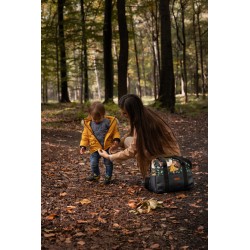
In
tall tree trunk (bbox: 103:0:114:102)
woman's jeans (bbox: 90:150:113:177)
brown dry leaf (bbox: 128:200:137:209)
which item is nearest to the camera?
brown dry leaf (bbox: 128:200:137:209)

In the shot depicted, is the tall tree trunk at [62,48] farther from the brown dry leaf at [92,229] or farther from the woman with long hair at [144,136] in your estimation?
the brown dry leaf at [92,229]

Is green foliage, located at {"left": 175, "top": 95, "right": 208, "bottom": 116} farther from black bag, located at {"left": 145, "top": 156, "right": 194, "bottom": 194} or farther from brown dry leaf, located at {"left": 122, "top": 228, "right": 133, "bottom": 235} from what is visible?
brown dry leaf, located at {"left": 122, "top": 228, "right": 133, "bottom": 235}

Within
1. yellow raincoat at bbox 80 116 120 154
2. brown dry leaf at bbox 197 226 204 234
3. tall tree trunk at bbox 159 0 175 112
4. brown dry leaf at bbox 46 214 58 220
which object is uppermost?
tall tree trunk at bbox 159 0 175 112

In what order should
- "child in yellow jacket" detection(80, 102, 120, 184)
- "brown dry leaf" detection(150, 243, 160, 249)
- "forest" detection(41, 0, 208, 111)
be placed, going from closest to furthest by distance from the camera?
1. "brown dry leaf" detection(150, 243, 160, 249)
2. "forest" detection(41, 0, 208, 111)
3. "child in yellow jacket" detection(80, 102, 120, 184)

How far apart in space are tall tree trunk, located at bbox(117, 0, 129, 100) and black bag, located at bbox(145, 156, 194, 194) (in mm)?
869

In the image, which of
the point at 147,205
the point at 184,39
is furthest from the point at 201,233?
the point at 184,39

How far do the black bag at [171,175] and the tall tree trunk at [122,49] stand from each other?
0.87 meters

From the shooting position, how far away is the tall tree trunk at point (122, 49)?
3488mm

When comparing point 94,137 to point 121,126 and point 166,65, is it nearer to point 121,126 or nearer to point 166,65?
point 121,126

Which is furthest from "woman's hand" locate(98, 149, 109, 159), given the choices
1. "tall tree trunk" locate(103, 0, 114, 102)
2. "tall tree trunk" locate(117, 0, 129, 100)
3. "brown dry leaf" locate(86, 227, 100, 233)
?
"tall tree trunk" locate(103, 0, 114, 102)

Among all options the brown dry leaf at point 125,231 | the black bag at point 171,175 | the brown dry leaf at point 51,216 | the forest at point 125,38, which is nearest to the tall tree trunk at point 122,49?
the forest at point 125,38

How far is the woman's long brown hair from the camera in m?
3.17
